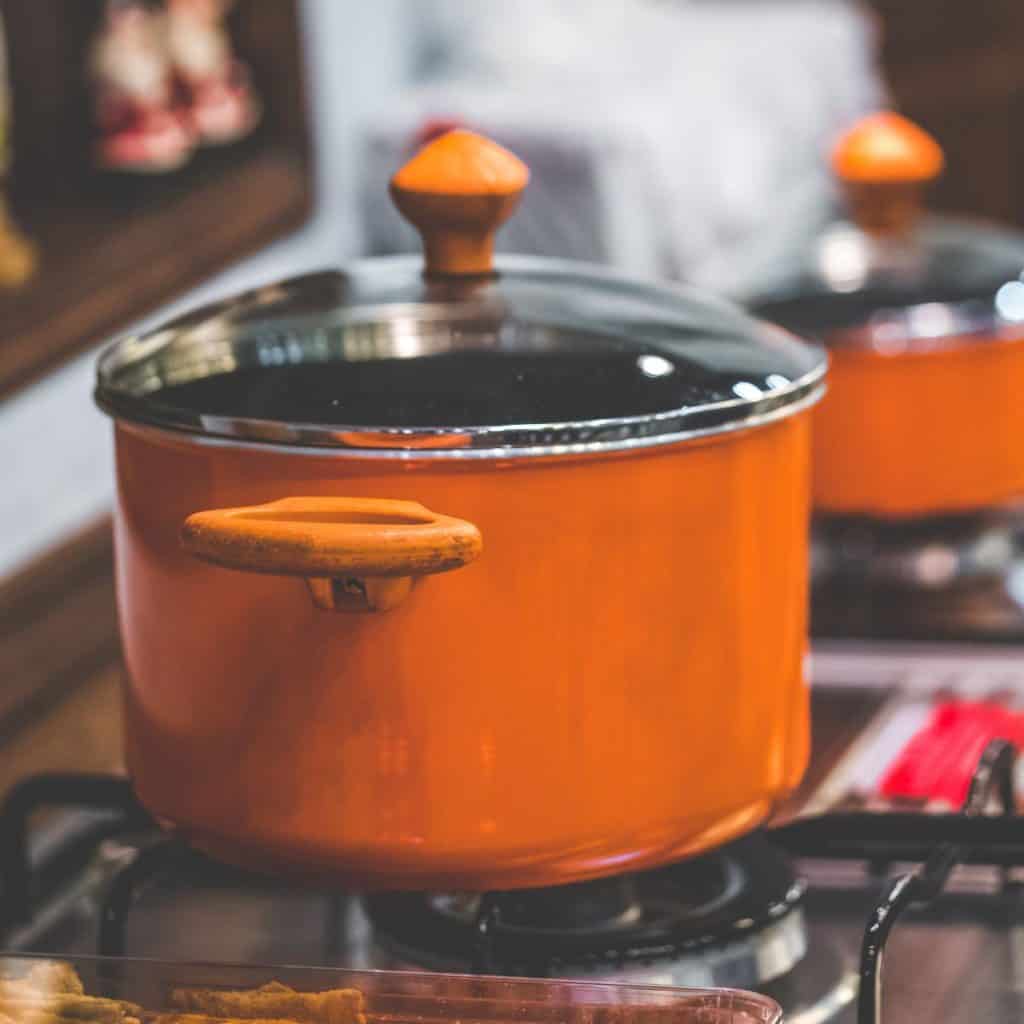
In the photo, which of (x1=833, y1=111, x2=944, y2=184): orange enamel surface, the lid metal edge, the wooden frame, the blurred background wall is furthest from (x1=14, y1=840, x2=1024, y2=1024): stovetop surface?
the blurred background wall

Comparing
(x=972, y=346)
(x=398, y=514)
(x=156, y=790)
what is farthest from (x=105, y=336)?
(x=398, y=514)

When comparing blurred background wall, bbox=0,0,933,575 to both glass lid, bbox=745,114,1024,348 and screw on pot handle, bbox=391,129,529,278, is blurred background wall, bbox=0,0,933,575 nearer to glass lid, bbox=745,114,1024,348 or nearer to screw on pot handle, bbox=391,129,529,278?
glass lid, bbox=745,114,1024,348

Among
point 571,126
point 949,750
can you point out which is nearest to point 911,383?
point 949,750

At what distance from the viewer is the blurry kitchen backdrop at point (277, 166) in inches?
66.9

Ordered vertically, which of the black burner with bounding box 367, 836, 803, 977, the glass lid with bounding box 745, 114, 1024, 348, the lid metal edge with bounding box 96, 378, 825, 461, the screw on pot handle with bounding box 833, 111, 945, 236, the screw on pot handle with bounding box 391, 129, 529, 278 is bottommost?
the black burner with bounding box 367, 836, 803, 977

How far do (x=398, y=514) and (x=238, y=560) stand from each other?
58 millimetres

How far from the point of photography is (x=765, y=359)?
75 centimetres

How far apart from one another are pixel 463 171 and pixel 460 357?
0.29ft

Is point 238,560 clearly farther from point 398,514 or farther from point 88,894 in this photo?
point 88,894

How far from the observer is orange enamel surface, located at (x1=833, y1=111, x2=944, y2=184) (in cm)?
124

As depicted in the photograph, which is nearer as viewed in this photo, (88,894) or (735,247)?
(88,894)

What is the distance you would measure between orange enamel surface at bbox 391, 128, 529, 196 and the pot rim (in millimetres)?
50

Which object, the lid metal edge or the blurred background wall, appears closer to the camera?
the lid metal edge

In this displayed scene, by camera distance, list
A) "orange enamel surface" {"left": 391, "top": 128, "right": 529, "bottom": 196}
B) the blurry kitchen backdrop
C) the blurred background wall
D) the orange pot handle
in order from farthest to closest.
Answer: the blurred background wall, the blurry kitchen backdrop, "orange enamel surface" {"left": 391, "top": 128, "right": 529, "bottom": 196}, the orange pot handle
